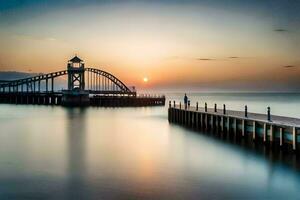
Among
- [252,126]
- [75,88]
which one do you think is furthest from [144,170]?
[75,88]

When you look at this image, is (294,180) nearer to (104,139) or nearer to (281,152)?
(281,152)

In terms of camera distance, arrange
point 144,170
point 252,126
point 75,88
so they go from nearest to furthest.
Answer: point 144,170 < point 252,126 < point 75,88

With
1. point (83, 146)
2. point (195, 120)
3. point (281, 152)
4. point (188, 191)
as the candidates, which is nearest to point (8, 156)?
point (83, 146)

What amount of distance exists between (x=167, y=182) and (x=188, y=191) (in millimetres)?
1834

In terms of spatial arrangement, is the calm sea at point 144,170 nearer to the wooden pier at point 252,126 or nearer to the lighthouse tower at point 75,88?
the wooden pier at point 252,126

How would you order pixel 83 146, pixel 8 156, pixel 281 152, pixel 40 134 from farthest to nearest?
pixel 40 134 < pixel 83 146 < pixel 8 156 < pixel 281 152

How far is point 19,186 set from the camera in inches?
703

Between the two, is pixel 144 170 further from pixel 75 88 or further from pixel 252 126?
pixel 75 88

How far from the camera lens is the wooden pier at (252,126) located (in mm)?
24492

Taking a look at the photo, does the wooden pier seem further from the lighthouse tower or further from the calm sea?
the lighthouse tower

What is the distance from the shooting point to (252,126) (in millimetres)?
30188

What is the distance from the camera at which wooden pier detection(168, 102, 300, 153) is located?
24492 millimetres

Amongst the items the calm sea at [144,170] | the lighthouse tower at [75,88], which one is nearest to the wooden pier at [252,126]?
the calm sea at [144,170]

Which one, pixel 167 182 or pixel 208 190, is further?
pixel 167 182
